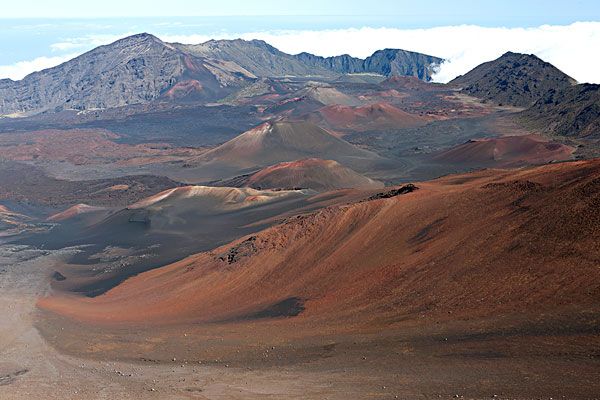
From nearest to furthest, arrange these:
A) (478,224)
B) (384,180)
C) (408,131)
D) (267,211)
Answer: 1. (478,224)
2. (267,211)
3. (384,180)
4. (408,131)

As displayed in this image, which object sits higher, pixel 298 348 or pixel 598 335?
pixel 598 335

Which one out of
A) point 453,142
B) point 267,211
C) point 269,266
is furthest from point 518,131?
point 269,266

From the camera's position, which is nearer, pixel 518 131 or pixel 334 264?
pixel 334 264

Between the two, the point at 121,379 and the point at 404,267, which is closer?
the point at 121,379

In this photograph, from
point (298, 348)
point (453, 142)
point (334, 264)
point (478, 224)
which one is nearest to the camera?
point (298, 348)

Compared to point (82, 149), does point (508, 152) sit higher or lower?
lower

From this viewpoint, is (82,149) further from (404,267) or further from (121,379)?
(121,379)

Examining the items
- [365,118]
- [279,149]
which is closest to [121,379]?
[279,149]

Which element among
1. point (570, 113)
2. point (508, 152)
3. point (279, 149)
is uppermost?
point (570, 113)

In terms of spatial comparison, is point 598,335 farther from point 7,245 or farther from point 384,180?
point 384,180
